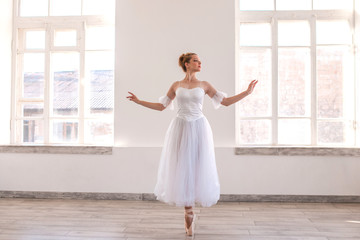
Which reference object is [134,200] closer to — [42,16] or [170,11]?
[170,11]

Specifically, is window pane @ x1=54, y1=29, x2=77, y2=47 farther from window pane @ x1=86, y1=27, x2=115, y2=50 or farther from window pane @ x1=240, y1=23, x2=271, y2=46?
window pane @ x1=240, y1=23, x2=271, y2=46

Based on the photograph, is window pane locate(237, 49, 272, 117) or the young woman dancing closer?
the young woman dancing

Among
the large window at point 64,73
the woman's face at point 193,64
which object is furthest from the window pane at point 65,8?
the woman's face at point 193,64

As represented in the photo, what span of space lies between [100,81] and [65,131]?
0.80 m

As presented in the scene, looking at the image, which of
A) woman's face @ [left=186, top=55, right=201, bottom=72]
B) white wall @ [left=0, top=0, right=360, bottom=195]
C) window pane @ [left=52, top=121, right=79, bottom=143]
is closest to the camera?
woman's face @ [left=186, top=55, right=201, bottom=72]

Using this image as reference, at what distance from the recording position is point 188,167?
8.67 ft

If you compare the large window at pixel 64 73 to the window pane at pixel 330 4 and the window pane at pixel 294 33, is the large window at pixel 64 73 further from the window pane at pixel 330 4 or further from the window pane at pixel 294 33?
the window pane at pixel 330 4

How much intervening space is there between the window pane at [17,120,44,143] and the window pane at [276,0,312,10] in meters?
3.38

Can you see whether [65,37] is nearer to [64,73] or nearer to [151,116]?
[64,73]

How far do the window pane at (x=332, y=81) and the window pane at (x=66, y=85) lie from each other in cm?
308

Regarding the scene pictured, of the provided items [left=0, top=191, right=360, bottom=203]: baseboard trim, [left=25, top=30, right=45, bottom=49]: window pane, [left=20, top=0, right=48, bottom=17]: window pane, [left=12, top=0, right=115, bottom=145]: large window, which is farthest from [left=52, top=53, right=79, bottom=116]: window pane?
[left=0, top=191, right=360, bottom=203]: baseboard trim

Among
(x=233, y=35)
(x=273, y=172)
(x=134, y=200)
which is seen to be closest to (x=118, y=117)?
(x=134, y=200)

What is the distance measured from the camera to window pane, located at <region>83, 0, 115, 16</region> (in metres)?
4.38

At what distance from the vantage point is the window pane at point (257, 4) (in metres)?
4.23
